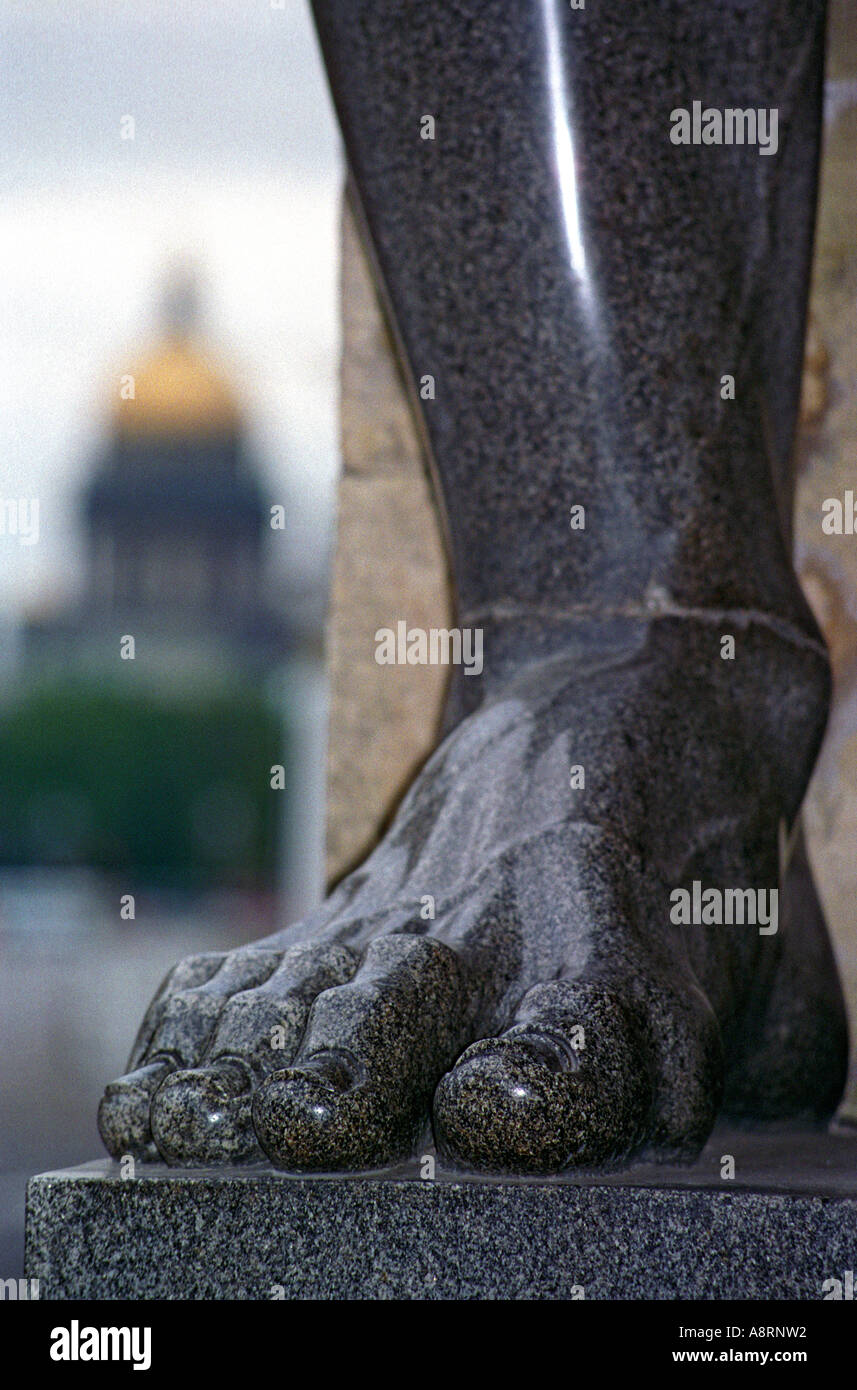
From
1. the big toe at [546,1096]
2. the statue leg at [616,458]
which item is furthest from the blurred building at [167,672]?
the big toe at [546,1096]

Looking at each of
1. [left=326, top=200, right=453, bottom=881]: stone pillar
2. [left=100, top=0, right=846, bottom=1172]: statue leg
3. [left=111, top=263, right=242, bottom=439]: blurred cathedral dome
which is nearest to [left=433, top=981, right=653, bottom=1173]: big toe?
[left=100, top=0, right=846, bottom=1172]: statue leg

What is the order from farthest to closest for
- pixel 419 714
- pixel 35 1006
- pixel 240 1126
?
pixel 35 1006 < pixel 419 714 < pixel 240 1126

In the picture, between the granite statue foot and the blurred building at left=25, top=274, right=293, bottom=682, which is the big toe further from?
the blurred building at left=25, top=274, right=293, bottom=682

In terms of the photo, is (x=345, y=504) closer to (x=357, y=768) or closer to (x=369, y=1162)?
(x=357, y=768)

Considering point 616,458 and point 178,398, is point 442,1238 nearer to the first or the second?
point 616,458

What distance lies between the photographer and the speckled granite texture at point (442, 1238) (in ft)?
6.02

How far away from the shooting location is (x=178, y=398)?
6662 cm

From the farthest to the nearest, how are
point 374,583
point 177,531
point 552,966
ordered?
point 177,531
point 374,583
point 552,966

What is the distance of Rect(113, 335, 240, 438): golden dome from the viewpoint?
6500 cm

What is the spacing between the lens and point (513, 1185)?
1.88 meters

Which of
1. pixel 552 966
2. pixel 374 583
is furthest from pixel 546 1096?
pixel 374 583

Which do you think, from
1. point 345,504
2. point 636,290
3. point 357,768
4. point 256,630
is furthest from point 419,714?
point 256,630

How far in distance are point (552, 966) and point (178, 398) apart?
216ft

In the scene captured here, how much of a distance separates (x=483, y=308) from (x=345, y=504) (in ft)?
3.56
